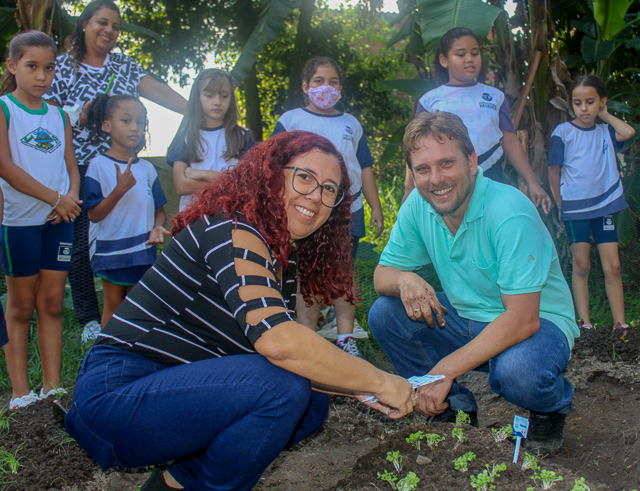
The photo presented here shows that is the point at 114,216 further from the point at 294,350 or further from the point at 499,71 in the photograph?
the point at 499,71

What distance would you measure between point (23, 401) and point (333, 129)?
2.43 m

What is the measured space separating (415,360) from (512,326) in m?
0.65

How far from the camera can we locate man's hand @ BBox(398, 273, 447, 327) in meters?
2.57

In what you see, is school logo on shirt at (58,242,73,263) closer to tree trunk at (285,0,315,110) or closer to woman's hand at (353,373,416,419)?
woman's hand at (353,373,416,419)

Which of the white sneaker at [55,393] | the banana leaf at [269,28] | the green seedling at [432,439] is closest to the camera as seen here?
the green seedling at [432,439]

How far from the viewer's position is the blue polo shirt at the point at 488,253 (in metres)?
2.28

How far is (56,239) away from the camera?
3.11 metres

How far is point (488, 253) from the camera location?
8.11 ft

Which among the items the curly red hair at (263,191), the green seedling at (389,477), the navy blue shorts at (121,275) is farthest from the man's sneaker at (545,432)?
the navy blue shorts at (121,275)

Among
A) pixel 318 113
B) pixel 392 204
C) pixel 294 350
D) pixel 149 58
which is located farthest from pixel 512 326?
pixel 149 58

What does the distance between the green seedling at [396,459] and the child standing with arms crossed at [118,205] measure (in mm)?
2069

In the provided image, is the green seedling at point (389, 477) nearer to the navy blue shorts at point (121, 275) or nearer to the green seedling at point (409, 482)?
the green seedling at point (409, 482)

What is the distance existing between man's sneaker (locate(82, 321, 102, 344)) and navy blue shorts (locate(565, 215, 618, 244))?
3530 millimetres

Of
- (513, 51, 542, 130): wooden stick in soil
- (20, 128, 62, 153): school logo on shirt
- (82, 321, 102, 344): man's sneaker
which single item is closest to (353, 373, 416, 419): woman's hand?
(20, 128, 62, 153): school logo on shirt
